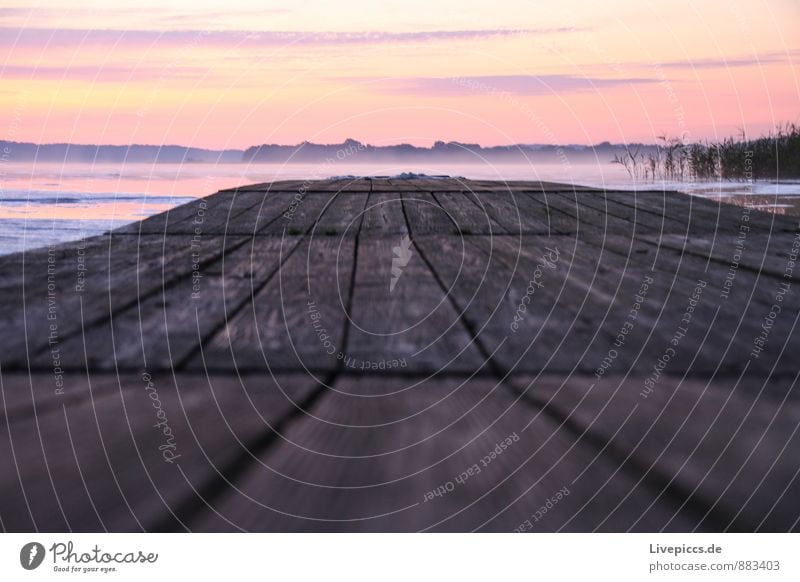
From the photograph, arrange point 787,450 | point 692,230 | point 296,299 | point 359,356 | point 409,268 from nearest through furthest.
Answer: point 787,450 → point 359,356 → point 296,299 → point 409,268 → point 692,230

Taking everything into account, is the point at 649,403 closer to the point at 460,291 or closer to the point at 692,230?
the point at 460,291

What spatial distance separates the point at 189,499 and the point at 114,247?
1809mm

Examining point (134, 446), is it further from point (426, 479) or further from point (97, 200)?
point (97, 200)

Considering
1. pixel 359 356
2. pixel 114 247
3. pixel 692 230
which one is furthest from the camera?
pixel 692 230

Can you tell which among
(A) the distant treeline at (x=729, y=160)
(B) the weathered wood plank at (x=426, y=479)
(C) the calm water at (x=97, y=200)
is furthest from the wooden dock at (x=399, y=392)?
(A) the distant treeline at (x=729, y=160)

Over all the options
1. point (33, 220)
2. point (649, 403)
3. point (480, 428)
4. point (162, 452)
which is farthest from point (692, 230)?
point (33, 220)

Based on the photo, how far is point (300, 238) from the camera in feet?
8.93
